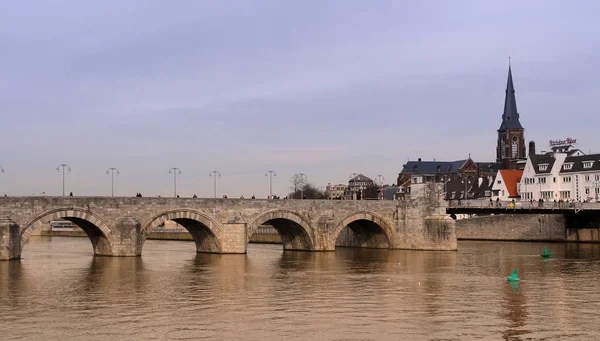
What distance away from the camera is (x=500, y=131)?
151 metres

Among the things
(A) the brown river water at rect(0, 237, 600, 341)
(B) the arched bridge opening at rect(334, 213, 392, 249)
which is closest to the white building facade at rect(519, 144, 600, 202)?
(B) the arched bridge opening at rect(334, 213, 392, 249)

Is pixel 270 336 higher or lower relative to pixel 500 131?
lower

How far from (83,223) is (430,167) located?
376 feet

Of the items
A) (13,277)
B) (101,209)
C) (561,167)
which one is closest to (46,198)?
(101,209)

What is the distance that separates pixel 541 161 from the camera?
11075 cm

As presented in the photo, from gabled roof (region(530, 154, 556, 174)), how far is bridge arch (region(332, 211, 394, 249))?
41753 millimetres

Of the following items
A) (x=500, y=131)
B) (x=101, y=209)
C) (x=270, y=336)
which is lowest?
(x=270, y=336)

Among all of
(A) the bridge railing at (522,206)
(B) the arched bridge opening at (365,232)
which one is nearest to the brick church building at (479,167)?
(A) the bridge railing at (522,206)

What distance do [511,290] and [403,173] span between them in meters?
129

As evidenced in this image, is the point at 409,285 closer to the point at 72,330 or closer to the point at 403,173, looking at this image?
the point at 72,330

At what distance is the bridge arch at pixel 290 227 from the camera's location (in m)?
64.0

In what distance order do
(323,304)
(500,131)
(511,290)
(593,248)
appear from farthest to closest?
(500,131) → (593,248) → (511,290) → (323,304)

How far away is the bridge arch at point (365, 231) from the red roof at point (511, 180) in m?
45.7

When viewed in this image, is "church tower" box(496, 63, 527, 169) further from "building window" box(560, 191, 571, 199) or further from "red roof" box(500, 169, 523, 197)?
"building window" box(560, 191, 571, 199)
